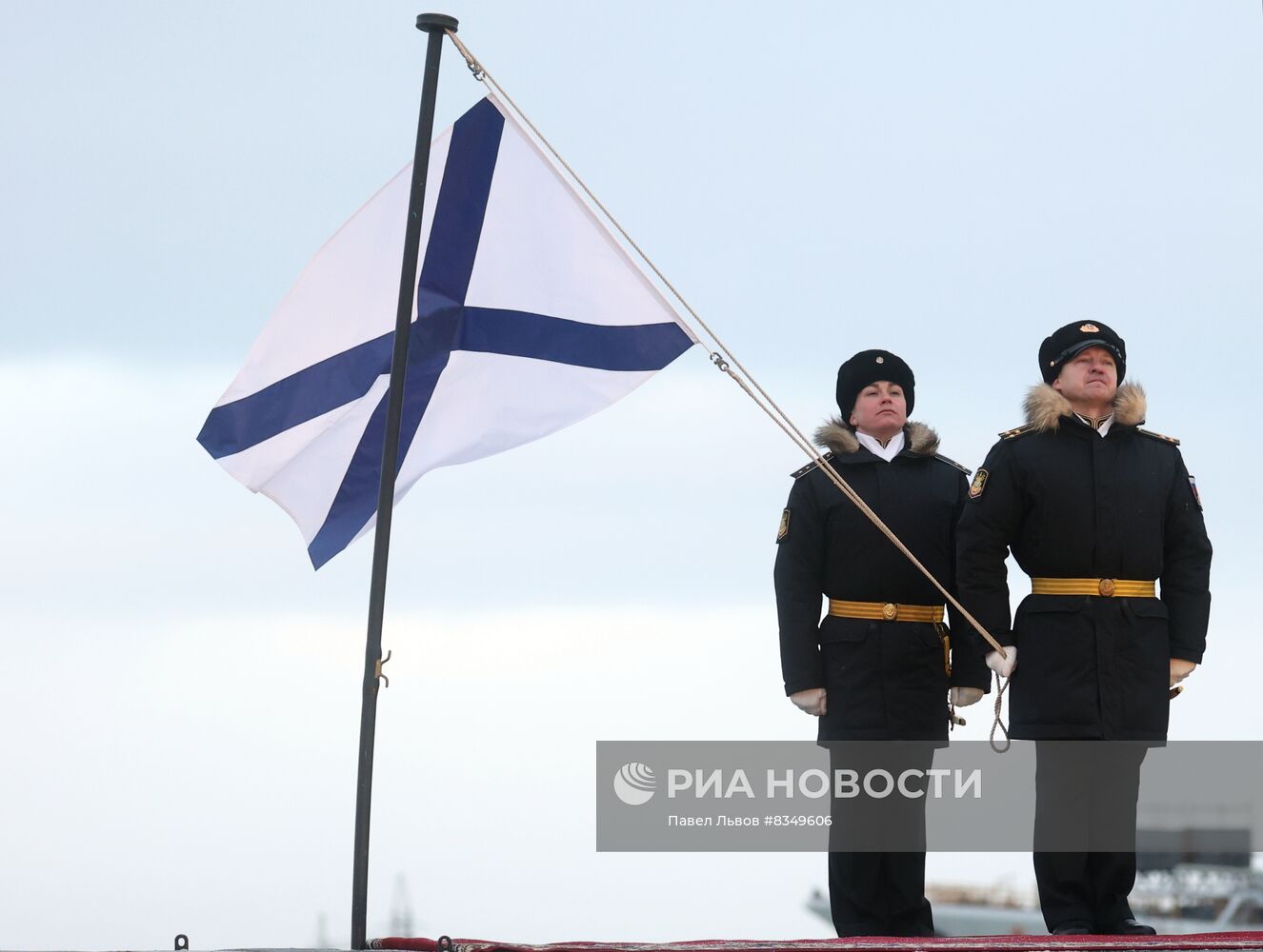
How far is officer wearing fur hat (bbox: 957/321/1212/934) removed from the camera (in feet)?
25.8

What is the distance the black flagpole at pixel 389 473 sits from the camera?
7562mm

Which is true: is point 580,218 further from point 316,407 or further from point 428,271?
point 316,407

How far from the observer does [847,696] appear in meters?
8.50

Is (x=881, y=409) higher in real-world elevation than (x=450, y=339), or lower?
lower

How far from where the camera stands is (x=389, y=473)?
7.96 m

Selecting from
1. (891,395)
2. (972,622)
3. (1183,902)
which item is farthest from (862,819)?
(1183,902)

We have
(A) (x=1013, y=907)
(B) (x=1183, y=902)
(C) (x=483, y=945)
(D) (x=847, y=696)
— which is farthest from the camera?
(B) (x=1183, y=902)

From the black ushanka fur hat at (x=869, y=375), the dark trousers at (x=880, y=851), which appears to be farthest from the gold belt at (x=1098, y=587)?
the black ushanka fur hat at (x=869, y=375)

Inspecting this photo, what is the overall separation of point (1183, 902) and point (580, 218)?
2721 inches

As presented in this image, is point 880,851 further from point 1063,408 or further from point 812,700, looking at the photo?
point 1063,408

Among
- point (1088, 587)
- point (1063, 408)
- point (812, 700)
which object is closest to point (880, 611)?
point (812, 700)

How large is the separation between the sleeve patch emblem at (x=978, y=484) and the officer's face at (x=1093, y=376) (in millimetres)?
467

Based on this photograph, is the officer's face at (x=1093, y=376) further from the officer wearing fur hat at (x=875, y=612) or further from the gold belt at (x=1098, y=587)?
the officer wearing fur hat at (x=875, y=612)

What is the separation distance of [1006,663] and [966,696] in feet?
1.76
